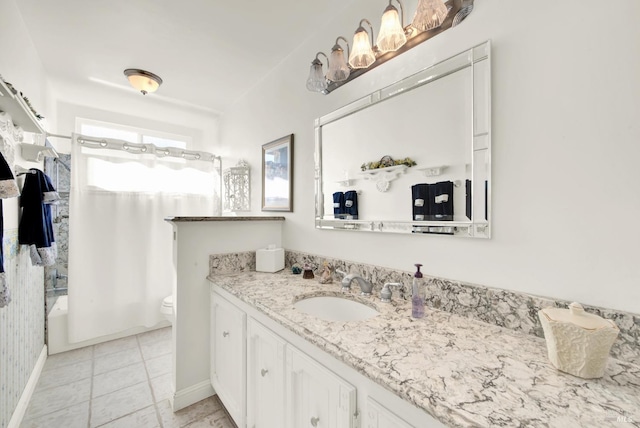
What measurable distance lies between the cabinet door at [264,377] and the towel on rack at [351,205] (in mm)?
744

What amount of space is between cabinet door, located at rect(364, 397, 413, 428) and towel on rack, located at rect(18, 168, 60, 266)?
224cm

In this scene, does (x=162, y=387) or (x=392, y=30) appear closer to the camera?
(x=392, y=30)

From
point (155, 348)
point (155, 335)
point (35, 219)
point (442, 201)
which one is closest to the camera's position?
point (442, 201)

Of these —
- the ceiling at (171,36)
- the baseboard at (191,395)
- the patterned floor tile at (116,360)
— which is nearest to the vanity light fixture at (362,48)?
the ceiling at (171,36)

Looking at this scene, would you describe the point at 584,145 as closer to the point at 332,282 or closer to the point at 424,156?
the point at 424,156

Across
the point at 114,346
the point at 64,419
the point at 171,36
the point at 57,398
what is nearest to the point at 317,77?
the point at 171,36

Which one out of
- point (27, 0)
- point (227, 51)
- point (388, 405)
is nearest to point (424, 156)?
point (388, 405)

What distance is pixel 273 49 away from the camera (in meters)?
1.99

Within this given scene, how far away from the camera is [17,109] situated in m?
1.31

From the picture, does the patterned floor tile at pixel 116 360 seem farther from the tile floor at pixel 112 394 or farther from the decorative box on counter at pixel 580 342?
the decorative box on counter at pixel 580 342

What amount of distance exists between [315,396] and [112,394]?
5.89 feet

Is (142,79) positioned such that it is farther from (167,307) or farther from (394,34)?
(394,34)

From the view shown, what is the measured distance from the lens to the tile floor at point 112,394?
5.21 feet

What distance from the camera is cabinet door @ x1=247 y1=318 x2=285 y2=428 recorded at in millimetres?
1082
